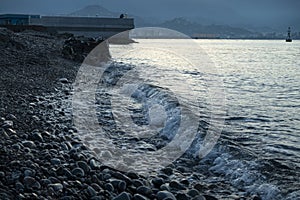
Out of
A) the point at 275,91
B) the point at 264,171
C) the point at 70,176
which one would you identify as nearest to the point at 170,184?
the point at 70,176

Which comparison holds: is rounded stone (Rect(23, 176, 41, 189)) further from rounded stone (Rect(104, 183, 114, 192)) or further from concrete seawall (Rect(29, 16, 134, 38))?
concrete seawall (Rect(29, 16, 134, 38))

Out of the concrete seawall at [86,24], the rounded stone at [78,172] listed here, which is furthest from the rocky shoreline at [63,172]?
the concrete seawall at [86,24]

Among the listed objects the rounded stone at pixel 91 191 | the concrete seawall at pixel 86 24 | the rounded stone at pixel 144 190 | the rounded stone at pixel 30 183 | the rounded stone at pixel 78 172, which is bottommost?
the rounded stone at pixel 144 190

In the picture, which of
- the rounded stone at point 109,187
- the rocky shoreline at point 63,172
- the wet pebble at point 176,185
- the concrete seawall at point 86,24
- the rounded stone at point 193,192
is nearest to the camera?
the rocky shoreline at point 63,172

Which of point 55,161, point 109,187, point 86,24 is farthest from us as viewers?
point 86,24

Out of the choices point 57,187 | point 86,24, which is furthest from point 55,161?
point 86,24

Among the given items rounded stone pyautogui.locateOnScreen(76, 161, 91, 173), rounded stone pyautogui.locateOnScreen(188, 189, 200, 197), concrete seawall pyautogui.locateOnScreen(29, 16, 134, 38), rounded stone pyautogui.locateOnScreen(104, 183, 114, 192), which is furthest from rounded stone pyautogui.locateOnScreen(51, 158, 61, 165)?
concrete seawall pyautogui.locateOnScreen(29, 16, 134, 38)

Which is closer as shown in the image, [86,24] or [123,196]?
[123,196]

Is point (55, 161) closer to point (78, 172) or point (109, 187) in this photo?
point (78, 172)

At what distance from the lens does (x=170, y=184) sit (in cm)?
545

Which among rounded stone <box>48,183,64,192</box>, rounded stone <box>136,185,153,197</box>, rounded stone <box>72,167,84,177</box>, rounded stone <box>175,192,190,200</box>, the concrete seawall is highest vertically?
the concrete seawall

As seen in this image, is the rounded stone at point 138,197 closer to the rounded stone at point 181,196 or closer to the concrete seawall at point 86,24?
the rounded stone at point 181,196

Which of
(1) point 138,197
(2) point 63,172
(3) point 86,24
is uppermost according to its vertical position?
(3) point 86,24

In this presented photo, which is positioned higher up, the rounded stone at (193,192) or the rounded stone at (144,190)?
the rounded stone at (144,190)
